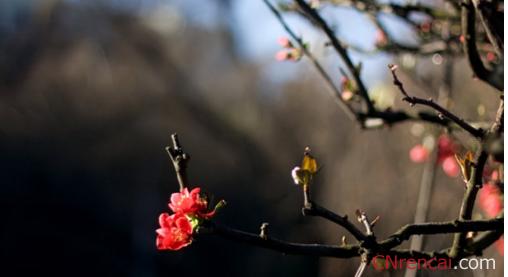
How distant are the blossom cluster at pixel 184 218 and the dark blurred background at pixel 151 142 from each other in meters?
5.76

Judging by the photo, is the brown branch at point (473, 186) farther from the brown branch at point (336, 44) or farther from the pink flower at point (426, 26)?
the pink flower at point (426, 26)

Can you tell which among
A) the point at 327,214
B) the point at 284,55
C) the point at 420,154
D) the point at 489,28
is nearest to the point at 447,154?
the point at 420,154

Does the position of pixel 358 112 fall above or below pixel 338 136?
below

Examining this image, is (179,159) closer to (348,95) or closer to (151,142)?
(348,95)

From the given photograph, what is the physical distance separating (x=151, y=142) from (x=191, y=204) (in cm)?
1078

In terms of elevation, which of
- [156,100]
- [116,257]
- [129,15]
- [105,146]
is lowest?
[116,257]

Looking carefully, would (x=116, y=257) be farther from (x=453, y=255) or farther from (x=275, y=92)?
(x=453, y=255)

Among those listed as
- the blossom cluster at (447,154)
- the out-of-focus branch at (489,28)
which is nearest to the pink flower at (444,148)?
the blossom cluster at (447,154)

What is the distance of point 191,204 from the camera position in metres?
1.09

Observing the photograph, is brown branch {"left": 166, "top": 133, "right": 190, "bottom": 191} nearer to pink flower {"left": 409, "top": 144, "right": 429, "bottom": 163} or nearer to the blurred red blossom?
the blurred red blossom

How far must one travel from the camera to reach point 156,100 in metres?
12.4

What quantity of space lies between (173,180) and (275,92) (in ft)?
9.43

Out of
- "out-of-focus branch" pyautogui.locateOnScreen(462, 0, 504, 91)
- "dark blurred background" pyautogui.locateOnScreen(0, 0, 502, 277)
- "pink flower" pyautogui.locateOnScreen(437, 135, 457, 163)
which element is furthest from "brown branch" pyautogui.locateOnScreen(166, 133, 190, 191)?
"dark blurred background" pyautogui.locateOnScreen(0, 0, 502, 277)

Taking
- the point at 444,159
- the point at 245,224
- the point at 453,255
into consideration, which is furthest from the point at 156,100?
the point at 453,255
